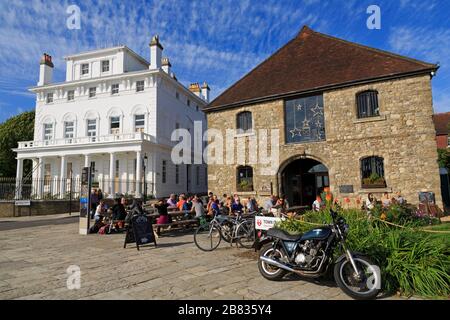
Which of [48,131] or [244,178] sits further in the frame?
[48,131]

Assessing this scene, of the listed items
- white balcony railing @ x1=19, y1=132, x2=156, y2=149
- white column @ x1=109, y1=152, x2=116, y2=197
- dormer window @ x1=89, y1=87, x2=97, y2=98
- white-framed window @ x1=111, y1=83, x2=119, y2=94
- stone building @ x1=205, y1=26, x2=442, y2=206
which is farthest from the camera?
dormer window @ x1=89, y1=87, x2=97, y2=98

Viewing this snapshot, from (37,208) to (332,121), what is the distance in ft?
63.9

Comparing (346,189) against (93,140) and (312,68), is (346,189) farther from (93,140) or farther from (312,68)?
(93,140)

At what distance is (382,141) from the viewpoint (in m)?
13.6

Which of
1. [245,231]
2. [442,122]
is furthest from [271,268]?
[442,122]

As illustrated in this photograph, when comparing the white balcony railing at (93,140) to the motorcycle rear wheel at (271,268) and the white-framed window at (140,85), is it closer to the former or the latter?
the white-framed window at (140,85)

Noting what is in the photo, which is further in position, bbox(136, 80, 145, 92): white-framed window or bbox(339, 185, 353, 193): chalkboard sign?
bbox(136, 80, 145, 92): white-framed window

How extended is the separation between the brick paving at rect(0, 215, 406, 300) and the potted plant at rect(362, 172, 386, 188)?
8.66m

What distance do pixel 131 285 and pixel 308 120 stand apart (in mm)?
12968

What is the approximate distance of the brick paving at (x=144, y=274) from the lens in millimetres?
4547

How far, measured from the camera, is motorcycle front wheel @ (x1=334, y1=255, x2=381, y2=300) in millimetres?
4246

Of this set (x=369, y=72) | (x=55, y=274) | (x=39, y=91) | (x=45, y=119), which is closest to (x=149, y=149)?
(x=45, y=119)

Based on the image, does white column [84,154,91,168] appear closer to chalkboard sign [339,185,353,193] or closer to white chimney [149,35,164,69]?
white chimney [149,35,164,69]

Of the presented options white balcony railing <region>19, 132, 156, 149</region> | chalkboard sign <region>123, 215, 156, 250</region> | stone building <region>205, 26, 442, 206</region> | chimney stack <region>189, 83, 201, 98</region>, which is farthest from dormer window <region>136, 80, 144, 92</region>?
chalkboard sign <region>123, 215, 156, 250</region>
